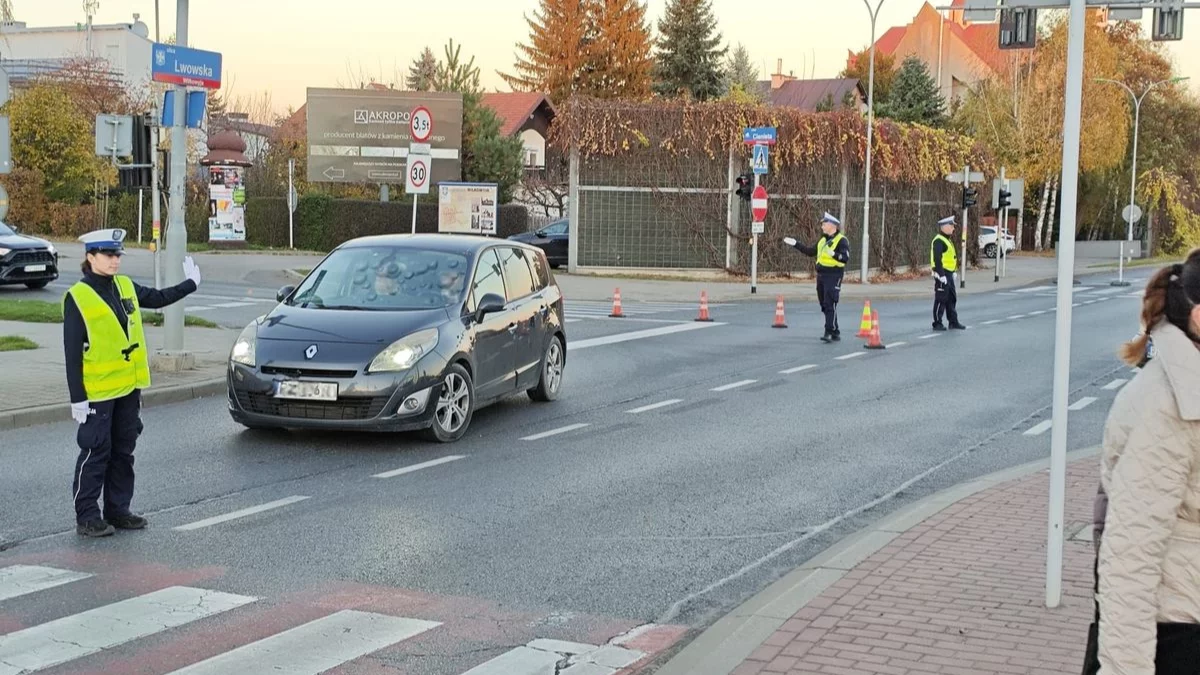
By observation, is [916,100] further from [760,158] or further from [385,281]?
[385,281]

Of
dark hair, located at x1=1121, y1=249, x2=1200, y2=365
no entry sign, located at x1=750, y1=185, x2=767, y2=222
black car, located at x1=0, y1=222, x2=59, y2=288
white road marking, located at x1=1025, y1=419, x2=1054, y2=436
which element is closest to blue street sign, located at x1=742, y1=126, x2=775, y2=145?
no entry sign, located at x1=750, y1=185, x2=767, y2=222

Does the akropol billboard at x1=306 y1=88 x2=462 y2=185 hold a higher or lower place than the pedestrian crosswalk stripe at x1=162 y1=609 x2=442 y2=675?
higher

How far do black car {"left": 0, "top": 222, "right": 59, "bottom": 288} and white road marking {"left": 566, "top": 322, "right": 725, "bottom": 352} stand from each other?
12169mm

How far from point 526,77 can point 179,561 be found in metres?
71.2

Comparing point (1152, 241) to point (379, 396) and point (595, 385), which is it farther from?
point (379, 396)

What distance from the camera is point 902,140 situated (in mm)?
41188

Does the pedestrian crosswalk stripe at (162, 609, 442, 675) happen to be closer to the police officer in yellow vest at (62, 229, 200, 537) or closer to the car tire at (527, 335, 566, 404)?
the police officer in yellow vest at (62, 229, 200, 537)

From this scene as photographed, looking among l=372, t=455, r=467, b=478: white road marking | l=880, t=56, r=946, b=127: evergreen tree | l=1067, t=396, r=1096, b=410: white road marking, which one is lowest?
l=372, t=455, r=467, b=478: white road marking

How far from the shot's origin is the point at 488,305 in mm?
11812

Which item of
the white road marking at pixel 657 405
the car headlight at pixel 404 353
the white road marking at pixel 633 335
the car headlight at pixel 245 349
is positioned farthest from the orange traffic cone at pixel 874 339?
the car headlight at pixel 245 349

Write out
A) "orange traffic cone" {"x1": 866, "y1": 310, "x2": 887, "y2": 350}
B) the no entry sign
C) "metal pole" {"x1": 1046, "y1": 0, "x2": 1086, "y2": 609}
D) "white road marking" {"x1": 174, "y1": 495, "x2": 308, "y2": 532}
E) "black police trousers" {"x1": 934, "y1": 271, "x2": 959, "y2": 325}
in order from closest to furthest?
"metal pole" {"x1": 1046, "y1": 0, "x2": 1086, "y2": 609}, "white road marking" {"x1": 174, "y1": 495, "x2": 308, "y2": 532}, "orange traffic cone" {"x1": 866, "y1": 310, "x2": 887, "y2": 350}, "black police trousers" {"x1": 934, "y1": 271, "x2": 959, "y2": 325}, the no entry sign

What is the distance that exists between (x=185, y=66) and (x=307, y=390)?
5550mm

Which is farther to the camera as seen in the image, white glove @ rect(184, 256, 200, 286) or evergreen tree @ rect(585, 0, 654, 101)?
evergreen tree @ rect(585, 0, 654, 101)

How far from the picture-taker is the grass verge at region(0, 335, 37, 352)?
16.2 m
